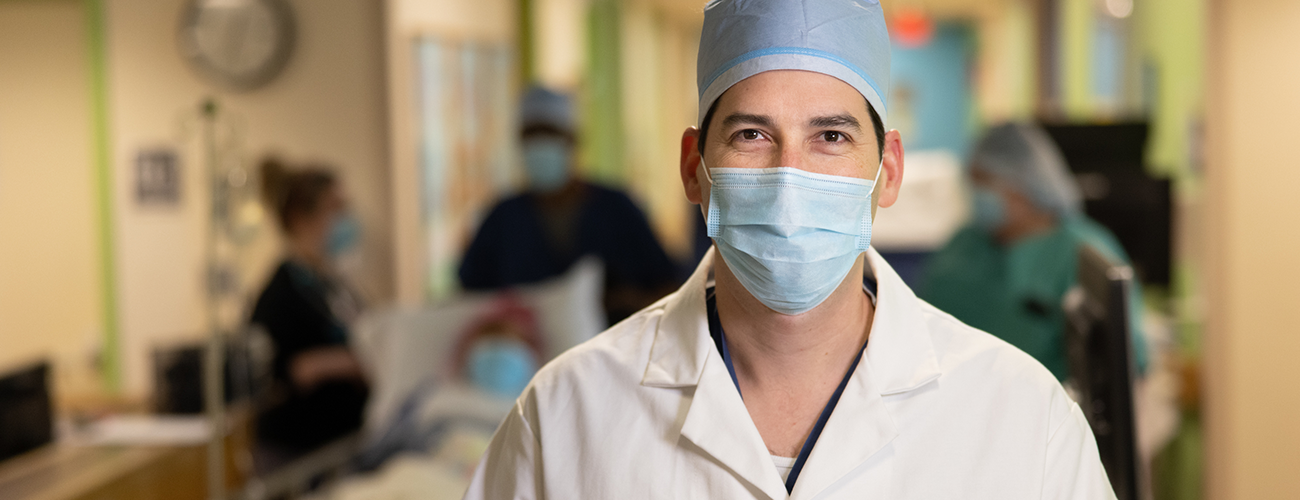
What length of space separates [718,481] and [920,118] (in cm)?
903

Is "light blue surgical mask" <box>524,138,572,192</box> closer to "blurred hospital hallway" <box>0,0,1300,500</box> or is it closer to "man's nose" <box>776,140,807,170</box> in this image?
"blurred hospital hallway" <box>0,0,1300,500</box>

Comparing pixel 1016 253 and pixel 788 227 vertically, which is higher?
pixel 788 227

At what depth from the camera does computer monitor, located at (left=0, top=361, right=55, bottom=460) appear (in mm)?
1591

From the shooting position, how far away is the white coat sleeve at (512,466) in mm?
957

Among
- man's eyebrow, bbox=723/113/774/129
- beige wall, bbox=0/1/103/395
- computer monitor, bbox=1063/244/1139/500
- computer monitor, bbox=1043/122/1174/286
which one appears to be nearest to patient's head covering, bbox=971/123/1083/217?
computer monitor, bbox=1063/244/1139/500

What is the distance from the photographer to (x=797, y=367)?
97 centimetres

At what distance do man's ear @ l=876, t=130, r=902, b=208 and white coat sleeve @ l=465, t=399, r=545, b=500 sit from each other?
447mm

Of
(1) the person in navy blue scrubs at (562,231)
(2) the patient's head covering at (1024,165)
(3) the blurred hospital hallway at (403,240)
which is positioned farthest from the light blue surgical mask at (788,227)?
(1) the person in navy blue scrubs at (562,231)

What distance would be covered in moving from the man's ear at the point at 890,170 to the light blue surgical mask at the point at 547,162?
2.31 m

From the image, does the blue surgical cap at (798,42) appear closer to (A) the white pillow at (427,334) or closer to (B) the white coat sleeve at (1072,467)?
(B) the white coat sleeve at (1072,467)

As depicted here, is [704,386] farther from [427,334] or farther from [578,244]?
[578,244]

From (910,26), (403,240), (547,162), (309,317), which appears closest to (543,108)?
(547,162)

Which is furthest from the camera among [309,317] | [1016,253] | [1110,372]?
[309,317]

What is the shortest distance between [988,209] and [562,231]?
1.52m
